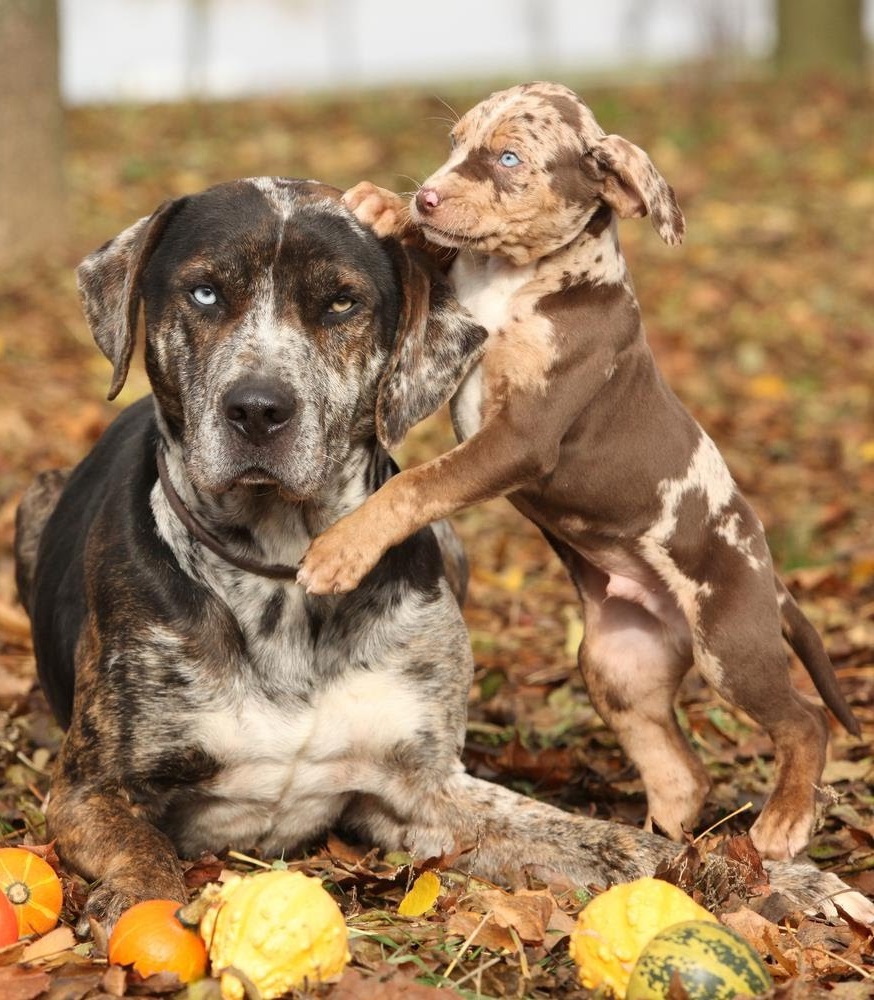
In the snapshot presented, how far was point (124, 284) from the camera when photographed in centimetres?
447

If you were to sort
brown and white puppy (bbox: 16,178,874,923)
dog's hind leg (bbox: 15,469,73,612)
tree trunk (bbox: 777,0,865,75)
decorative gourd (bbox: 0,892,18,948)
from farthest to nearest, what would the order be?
1. tree trunk (bbox: 777,0,865,75)
2. dog's hind leg (bbox: 15,469,73,612)
3. brown and white puppy (bbox: 16,178,874,923)
4. decorative gourd (bbox: 0,892,18,948)

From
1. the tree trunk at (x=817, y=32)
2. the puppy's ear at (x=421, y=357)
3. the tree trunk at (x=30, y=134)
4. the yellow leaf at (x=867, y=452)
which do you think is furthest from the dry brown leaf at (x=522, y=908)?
the tree trunk at (x=817, y=32)

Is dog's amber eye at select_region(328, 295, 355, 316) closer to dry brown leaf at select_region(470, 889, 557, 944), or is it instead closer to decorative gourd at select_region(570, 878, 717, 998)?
dry brown leaf at select_region(470, 889, 557, 944)

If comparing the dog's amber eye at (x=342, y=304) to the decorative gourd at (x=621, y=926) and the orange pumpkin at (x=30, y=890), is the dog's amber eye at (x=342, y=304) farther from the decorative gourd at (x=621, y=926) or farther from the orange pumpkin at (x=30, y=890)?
the decorative gourd at (x=621, y=926)

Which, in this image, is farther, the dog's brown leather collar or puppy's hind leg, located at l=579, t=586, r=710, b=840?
puppy's hind leg, located at l=579, t=586, r=710, b=840

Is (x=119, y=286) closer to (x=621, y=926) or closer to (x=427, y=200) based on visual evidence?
(x=427, y=200)

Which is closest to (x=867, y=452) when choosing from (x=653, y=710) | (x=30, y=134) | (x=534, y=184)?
(x=653, y=710)

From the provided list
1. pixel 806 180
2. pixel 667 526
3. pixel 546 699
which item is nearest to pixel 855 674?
pixel 546 699

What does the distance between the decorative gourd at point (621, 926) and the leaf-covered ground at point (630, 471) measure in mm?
149

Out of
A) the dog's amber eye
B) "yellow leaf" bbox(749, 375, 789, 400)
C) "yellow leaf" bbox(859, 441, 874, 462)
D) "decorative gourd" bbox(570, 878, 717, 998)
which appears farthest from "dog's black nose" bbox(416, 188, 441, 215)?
"yellow leaf" bbox(749, 375, 789, 400)

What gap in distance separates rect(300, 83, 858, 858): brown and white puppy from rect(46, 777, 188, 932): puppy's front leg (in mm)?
1106

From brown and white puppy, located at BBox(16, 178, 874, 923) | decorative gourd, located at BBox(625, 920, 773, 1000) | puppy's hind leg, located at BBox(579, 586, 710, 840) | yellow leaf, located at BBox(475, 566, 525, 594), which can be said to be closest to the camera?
decorative gourd, located at BBox(625, 920, 773, 1000)

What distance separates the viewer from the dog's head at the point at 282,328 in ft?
13.3

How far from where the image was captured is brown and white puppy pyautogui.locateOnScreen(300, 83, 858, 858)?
14.1 ft
